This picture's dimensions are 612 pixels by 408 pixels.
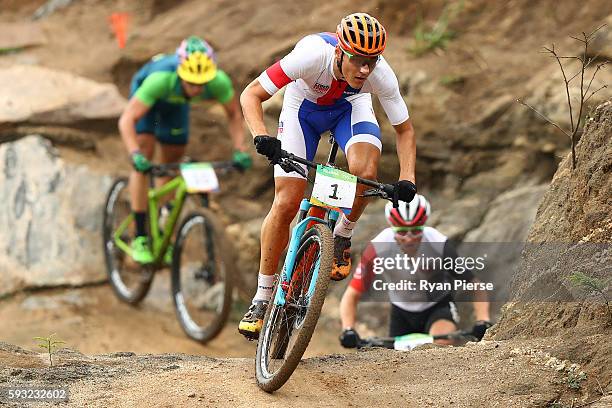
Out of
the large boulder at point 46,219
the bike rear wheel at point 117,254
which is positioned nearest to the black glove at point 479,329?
the bike rear wheel at point 117,254

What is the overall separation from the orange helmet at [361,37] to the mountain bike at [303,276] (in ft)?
2.32

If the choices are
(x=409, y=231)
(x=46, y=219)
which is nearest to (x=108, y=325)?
(x=46, y=219)

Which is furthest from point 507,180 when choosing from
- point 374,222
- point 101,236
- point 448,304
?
point 101,236

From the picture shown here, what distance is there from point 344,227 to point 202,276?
3.77m

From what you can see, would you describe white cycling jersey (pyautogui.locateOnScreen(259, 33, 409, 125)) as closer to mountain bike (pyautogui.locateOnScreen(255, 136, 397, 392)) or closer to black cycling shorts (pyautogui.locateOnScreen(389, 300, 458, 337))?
mountain bike (pyautogui.locateOnScreen(255, 136, 397, 392))

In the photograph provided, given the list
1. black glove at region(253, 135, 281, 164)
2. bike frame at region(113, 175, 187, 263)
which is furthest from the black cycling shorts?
black glove at region(253, 135, 281, 164)

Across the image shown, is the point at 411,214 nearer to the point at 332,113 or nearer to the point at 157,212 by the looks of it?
the point at 332,113

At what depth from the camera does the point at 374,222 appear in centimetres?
1212

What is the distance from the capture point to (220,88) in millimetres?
10195

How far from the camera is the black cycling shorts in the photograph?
8477mm

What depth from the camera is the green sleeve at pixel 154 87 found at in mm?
9922

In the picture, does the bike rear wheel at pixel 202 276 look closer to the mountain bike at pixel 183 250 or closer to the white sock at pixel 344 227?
the mountain bike at pixel 183 250

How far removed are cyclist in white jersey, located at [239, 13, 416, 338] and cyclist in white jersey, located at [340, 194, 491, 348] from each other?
1.94 meters

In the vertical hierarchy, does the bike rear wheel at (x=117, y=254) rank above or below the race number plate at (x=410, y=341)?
above
